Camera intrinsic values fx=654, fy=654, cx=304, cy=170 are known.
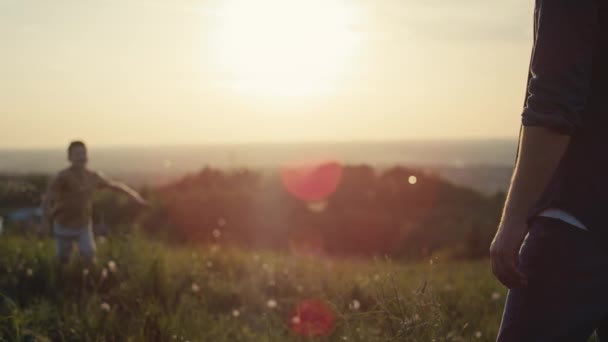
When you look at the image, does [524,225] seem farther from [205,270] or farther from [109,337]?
[205,270]

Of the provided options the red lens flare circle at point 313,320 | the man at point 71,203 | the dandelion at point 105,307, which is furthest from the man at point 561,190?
the man at point 71,203

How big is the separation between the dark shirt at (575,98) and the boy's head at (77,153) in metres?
6.83

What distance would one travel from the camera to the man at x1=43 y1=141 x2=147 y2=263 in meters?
7.80

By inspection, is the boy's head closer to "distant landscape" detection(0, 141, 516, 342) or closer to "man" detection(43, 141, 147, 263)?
"man" detection(43, 141, 147, 263)

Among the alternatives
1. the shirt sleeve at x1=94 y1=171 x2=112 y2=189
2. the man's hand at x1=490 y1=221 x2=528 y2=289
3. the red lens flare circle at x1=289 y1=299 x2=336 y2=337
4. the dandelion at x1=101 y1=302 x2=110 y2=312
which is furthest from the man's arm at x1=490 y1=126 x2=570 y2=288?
the shirt sleeve at x1=94 y1=171 x2=112 y2=189

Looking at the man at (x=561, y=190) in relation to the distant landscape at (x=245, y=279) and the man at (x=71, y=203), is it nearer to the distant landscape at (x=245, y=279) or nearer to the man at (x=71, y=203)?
the distant landscape at (x=245, y=279)

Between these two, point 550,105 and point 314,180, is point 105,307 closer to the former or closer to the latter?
point 550,105

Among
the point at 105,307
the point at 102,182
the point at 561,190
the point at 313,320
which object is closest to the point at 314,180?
the point at 102,182

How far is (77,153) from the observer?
25.5ft

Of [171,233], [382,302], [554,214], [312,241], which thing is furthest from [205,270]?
[312,241]

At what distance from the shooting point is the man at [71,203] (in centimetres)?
780

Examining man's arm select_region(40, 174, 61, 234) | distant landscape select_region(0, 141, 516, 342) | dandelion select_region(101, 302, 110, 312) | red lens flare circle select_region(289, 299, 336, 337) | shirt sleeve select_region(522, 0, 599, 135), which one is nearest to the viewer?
shirt sleeve select_region(522, 0, 599, 135)

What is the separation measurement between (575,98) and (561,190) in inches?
10.1

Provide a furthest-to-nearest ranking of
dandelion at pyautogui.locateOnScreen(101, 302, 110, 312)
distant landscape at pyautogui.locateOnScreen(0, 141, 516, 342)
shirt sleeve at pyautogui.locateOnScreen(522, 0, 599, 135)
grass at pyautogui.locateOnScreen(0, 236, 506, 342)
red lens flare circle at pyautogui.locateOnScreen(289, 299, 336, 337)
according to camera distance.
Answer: dandelion at pyautogui.locateOnScreen(101, 302, 110, 312) < red lens flare circle at pyautogui.locateOnScreen(289, 299, 336, 337) < distant landscape at pyautogui.locateOnScreen(0, 141, 516, 342) < grass at pyautogui.locateOnScreen(0, 236, 506, 342) < shirt sleeve at pyautogui.locateOnScreen(522, 0, 599, 135)
